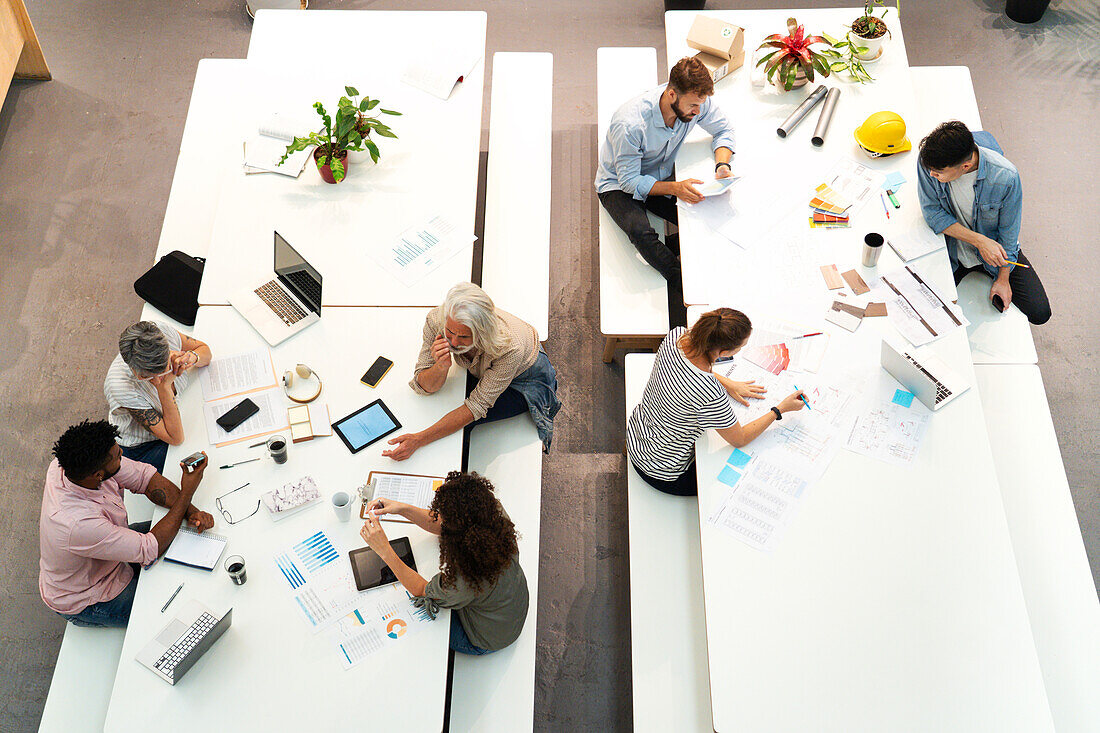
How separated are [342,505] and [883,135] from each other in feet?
9.14

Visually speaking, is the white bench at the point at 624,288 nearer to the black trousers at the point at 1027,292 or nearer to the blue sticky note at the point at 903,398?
the blue sticky note at the point at 903,398

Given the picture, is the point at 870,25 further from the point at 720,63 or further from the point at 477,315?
the point at 477,315

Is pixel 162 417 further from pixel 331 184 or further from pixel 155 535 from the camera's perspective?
pixel 331 184

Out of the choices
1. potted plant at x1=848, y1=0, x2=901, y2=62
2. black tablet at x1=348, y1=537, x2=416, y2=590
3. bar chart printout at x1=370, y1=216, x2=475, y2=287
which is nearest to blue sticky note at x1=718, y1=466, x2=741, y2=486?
black tablet at x1=348, y1=537, x2=416, y2=590

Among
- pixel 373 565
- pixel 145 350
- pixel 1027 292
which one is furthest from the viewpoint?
pixel 1027 292

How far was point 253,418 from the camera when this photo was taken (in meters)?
3.10

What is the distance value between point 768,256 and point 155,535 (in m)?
2.55

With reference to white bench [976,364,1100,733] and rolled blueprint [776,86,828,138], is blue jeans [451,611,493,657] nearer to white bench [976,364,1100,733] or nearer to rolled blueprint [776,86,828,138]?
white bench [976,364,1100,733]

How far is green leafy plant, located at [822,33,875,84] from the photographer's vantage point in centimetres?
402

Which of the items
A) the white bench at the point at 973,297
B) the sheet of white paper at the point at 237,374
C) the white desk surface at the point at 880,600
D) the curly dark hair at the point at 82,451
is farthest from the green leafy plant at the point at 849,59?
the curly dark hair at the point at 82,451

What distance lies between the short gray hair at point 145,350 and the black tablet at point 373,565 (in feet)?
3.16

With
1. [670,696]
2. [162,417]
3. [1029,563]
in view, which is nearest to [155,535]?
[162,417]

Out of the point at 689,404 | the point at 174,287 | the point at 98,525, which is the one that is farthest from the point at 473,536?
the point at 174,287

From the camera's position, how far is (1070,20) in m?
5.24
